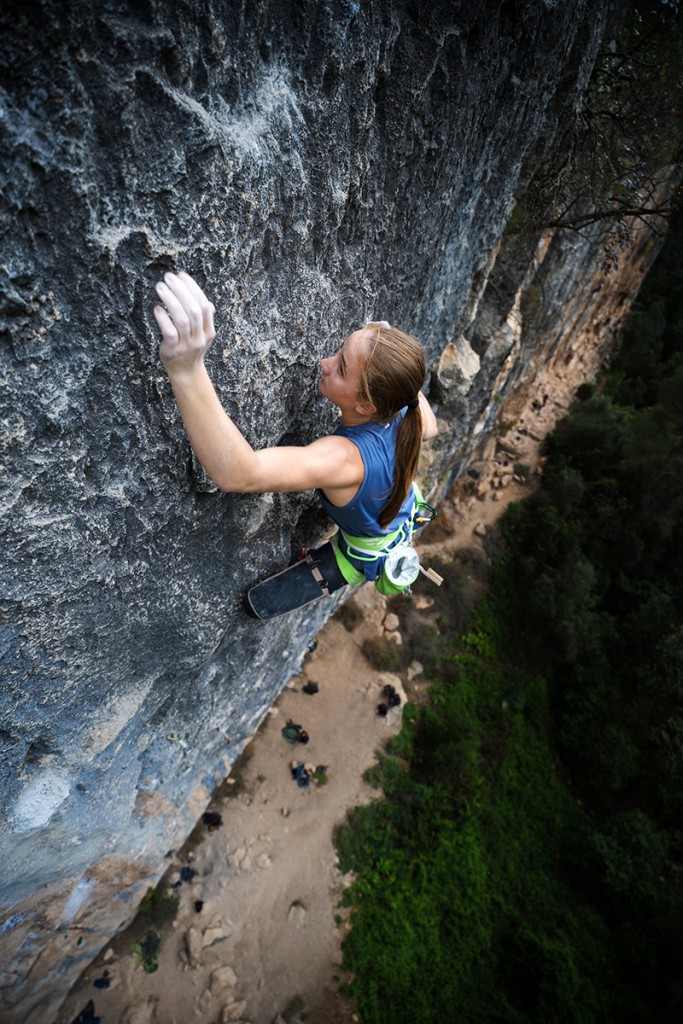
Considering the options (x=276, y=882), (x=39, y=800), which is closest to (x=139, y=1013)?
(x=276, y=882)

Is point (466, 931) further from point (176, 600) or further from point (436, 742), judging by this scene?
point (176, 600)

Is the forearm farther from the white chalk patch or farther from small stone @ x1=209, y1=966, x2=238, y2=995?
small stone @ x1=209, y1=966, x2=238, y2=995

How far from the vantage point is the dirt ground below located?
7535 millimetres

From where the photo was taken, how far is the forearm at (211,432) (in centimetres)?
182

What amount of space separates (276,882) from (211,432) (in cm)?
932

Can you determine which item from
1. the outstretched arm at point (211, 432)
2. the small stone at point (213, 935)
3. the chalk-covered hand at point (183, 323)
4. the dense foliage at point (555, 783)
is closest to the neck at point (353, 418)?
the outstretched arm at point (211, 432)

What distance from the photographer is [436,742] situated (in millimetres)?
10867

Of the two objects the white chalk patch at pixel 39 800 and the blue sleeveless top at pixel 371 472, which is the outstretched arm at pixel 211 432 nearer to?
the blue sleeveless top at pixel 371 472

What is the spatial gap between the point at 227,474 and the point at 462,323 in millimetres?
4647

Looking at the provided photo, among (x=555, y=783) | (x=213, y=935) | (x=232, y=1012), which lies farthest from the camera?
(x=555, y=783)

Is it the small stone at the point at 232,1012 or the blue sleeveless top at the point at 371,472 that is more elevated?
the blue sleeveless top at the point at 371,472

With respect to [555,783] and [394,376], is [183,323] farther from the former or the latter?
[555,783]

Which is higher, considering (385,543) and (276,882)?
(385,543)

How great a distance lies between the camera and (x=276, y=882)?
883 centimetres
